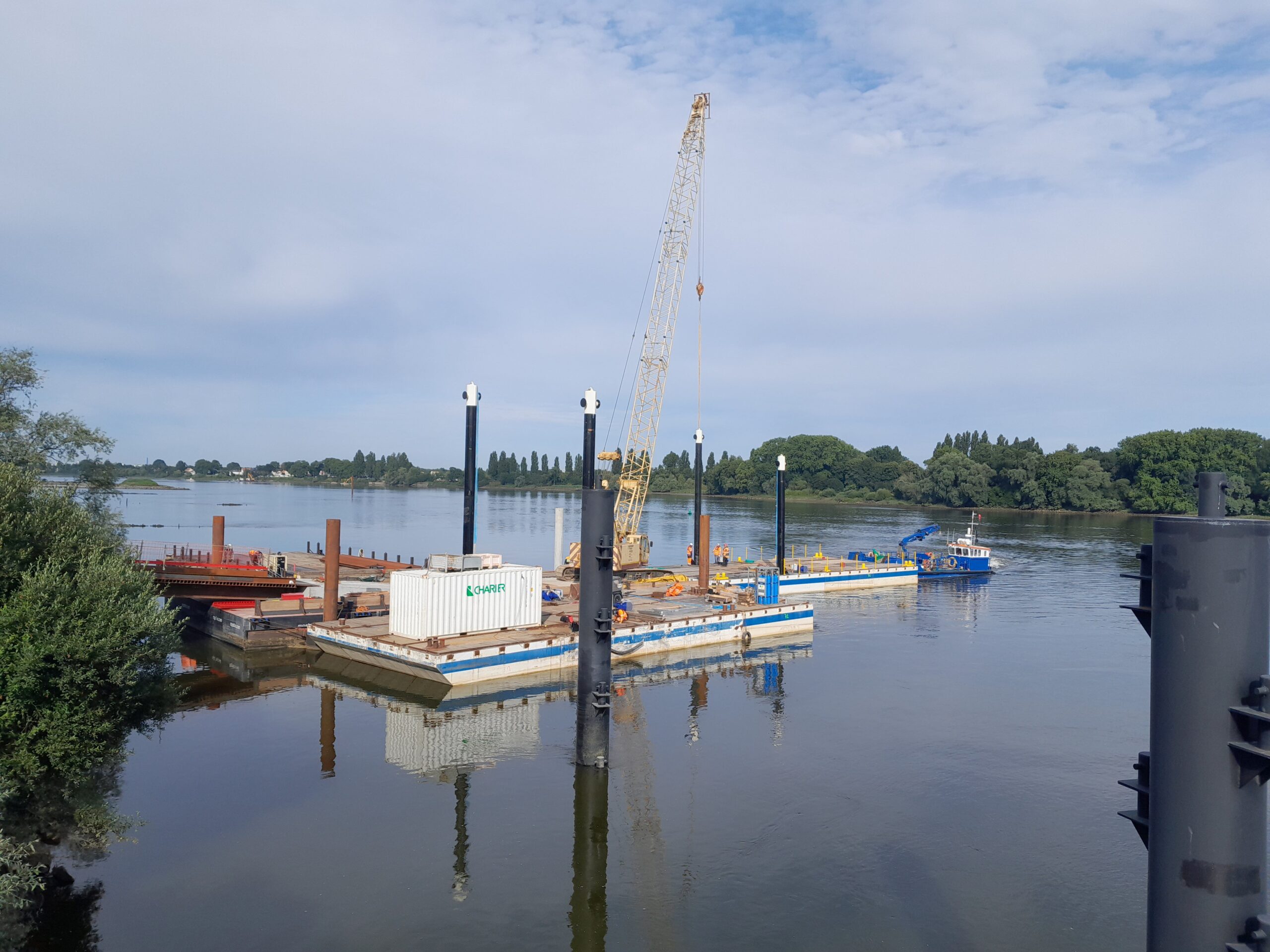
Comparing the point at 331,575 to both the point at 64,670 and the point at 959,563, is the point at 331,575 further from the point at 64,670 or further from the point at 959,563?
the point at 959,563

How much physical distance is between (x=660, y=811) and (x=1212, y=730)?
53.6 ft

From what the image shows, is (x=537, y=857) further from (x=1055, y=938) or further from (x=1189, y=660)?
(x=1189, y=660)

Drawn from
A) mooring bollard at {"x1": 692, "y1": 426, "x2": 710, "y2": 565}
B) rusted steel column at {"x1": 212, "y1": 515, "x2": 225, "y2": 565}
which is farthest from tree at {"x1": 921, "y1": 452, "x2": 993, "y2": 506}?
rusted steel column at {"x1": 212, "y1": 515, "x2": 225, "y2": 565}

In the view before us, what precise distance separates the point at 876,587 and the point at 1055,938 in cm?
5233

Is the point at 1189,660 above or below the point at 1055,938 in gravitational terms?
above

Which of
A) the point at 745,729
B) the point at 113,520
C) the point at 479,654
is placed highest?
the point at 113,520

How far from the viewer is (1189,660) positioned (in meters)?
6.67

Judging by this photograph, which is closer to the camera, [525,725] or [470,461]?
[525,725]

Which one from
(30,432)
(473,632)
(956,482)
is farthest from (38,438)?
(956,482)

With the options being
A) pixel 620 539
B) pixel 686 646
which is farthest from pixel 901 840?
pixel 620 539

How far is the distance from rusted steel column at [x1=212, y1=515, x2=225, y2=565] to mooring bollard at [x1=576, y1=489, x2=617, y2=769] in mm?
26773

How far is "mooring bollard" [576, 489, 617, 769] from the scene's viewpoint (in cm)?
2145

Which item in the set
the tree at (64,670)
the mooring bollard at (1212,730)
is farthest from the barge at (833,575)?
the mooring bollard at (1212,730)

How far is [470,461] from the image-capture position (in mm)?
34938
